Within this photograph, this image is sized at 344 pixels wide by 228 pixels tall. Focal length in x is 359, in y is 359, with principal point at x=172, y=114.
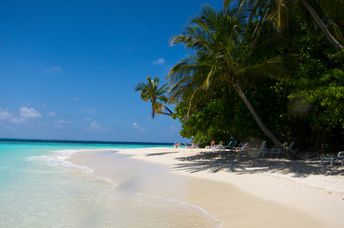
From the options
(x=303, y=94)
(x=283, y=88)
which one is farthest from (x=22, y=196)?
(x=283, y=88)

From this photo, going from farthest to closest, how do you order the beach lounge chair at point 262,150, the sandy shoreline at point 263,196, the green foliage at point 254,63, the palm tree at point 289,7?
the beach lounge chair at point 262,150
the green foliage at point 254,63
the palm tree at point 289,7
the sandy shoreline at point 263,196

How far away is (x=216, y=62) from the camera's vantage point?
13875 mm

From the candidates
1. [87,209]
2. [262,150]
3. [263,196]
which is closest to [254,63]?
[262,150]

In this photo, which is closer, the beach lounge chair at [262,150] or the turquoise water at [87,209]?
the turquoise water at [87,209]

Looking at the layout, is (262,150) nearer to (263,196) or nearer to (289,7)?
(289,7)

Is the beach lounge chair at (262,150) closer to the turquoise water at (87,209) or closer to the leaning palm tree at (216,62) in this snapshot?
the leaning palm tree at (216,62)

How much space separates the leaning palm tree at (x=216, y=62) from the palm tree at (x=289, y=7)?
2.67 feet

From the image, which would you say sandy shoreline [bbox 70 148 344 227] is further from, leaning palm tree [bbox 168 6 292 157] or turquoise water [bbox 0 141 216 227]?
Result: leaning palm tree [bbox 168 6 292 157]

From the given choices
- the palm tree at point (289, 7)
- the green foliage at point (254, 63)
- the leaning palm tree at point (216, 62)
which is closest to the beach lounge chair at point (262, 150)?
the green foliage at point (254, 63)

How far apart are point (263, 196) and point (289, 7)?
7995mm

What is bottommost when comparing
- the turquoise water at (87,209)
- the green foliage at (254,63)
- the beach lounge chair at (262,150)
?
the turquoise water at (87,209)

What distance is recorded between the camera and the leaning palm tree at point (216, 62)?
45.0ft

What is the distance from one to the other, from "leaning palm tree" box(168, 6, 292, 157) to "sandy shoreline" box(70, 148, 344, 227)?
3825mm

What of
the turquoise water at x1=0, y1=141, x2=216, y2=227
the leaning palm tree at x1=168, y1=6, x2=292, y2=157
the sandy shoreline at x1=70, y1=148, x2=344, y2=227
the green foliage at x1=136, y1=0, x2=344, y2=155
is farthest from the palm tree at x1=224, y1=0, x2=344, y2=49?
the turquoise water at x1=0, y1=141, x2=216, y2=227
